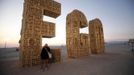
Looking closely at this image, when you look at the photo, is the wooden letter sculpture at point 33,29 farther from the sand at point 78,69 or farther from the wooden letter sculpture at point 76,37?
the wooden letter sculpture at point 76,37

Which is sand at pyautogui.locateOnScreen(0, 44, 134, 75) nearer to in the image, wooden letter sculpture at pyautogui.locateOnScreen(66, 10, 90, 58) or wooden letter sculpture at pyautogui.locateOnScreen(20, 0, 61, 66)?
wooden letter sculpture at pyautogui.locateOnScreen(20, 0, 61, 66)

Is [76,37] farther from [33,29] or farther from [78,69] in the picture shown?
[78,69]

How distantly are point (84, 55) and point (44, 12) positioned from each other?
7.18 m

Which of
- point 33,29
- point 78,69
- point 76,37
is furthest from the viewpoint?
point 76,37

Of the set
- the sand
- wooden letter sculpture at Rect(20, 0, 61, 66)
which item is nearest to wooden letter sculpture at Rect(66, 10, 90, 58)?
the sand

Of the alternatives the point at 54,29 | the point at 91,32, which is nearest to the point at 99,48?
the point at 91,32

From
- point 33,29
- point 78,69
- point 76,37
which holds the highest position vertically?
point 33,29

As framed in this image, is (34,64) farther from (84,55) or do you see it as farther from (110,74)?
(84,55)

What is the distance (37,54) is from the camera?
770 centimetres

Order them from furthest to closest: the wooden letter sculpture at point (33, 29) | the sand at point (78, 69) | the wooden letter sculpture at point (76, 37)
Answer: the wooden letter sculpture at point (76, 37) → the wooden letter sculpture at point (33, 29) → the sand at point (78, 69)

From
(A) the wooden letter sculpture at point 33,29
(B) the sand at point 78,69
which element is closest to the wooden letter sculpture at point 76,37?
(B) the sand at point 78,69

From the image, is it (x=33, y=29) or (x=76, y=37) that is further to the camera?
(x=76, y=37)

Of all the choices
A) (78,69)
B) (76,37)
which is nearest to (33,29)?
(78,69)

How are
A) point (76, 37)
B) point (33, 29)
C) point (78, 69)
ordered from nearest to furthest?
point (78, 69) → point (33, 29) → point (76, 37)
